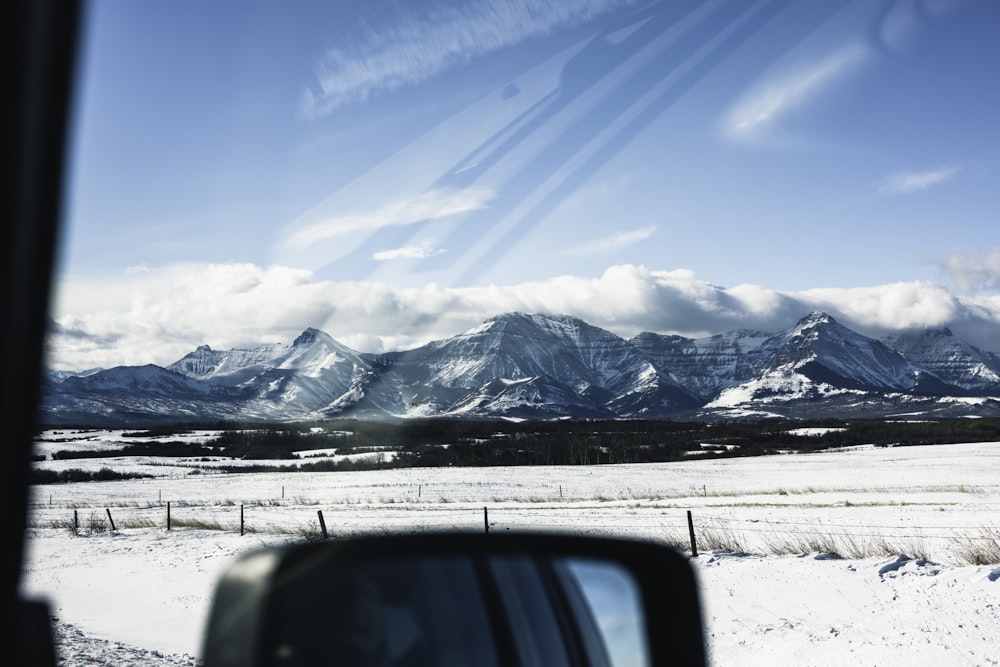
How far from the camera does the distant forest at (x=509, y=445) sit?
283 ft

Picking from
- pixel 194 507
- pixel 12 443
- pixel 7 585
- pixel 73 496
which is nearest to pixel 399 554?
pixel 7 585

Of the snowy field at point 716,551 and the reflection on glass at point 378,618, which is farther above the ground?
the reflection on glass at point 378,618

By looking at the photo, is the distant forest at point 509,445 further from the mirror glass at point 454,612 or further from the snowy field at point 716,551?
the mirror glass at point 454,612

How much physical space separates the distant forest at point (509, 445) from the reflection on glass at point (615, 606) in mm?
71989

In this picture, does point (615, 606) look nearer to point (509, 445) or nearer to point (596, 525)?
point (596, 525)

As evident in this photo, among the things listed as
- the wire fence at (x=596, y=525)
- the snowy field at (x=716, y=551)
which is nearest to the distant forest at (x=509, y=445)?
the snowy field at (x=716, y=551)

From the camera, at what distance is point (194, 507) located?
36.0m

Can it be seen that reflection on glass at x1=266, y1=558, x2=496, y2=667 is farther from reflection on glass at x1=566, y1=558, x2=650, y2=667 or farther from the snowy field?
the snowy field

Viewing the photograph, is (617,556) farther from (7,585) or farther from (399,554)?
(7,585)

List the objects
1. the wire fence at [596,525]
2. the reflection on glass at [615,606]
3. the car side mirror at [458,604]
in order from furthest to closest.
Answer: the wire fence at [596,525], the reflection on glass at [615,606], the car side mirror at [458,604]

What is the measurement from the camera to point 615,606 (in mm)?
2768

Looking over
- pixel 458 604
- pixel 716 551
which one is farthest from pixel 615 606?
pixel 716 551

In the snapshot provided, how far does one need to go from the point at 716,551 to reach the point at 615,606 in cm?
1340

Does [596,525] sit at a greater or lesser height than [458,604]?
lesser
